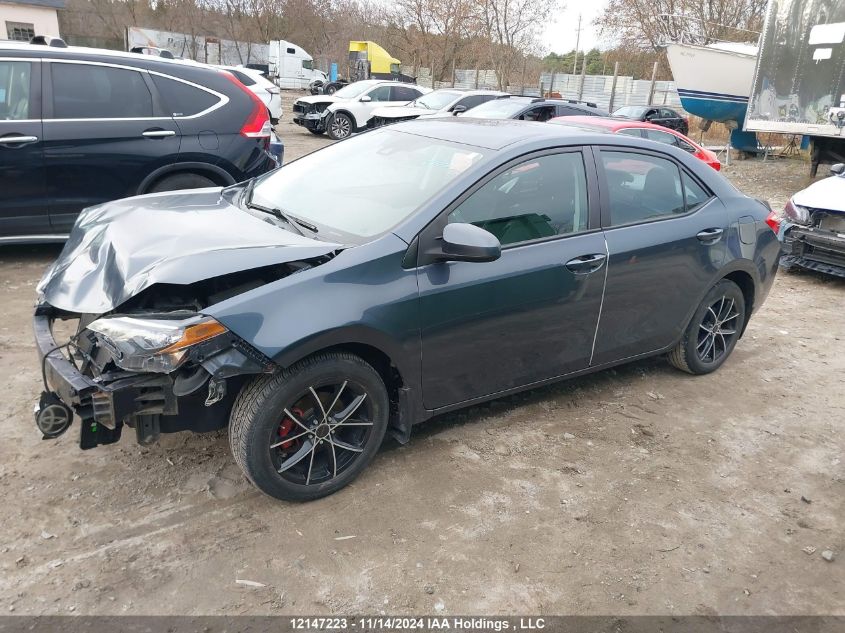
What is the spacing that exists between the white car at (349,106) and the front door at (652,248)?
1504 cm

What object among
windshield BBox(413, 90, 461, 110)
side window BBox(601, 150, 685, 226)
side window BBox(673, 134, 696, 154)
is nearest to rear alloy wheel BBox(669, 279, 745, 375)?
side window BBox(601, 150, 685, 226)

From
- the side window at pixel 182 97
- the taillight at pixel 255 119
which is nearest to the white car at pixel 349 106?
the taillight at pixel 255 119

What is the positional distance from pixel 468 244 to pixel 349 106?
1667 cm

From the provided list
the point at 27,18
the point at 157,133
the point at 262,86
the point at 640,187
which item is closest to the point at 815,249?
the point at 640,187

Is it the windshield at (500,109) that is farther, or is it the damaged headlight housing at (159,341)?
the windshield at (500,109)

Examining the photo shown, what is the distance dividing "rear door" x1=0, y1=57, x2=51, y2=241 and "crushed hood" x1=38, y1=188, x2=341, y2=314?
7.59 ft

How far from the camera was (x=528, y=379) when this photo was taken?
144 inches

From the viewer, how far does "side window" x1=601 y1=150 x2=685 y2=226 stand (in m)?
3.85

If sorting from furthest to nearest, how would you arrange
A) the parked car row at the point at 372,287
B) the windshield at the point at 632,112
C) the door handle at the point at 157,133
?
the windshield at the point at 632,112 < the door handle at the point at 157,133 < the parked car row at the point at 372,287

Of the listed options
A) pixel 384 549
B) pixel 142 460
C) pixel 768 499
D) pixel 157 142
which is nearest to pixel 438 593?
pixel 384 549

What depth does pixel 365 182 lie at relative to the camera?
366 centimetres

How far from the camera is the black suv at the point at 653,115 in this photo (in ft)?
58.4

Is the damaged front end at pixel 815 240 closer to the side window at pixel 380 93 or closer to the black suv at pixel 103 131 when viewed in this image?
the black suv at pixel 103 131

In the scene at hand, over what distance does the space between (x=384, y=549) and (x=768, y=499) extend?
1988 mm
